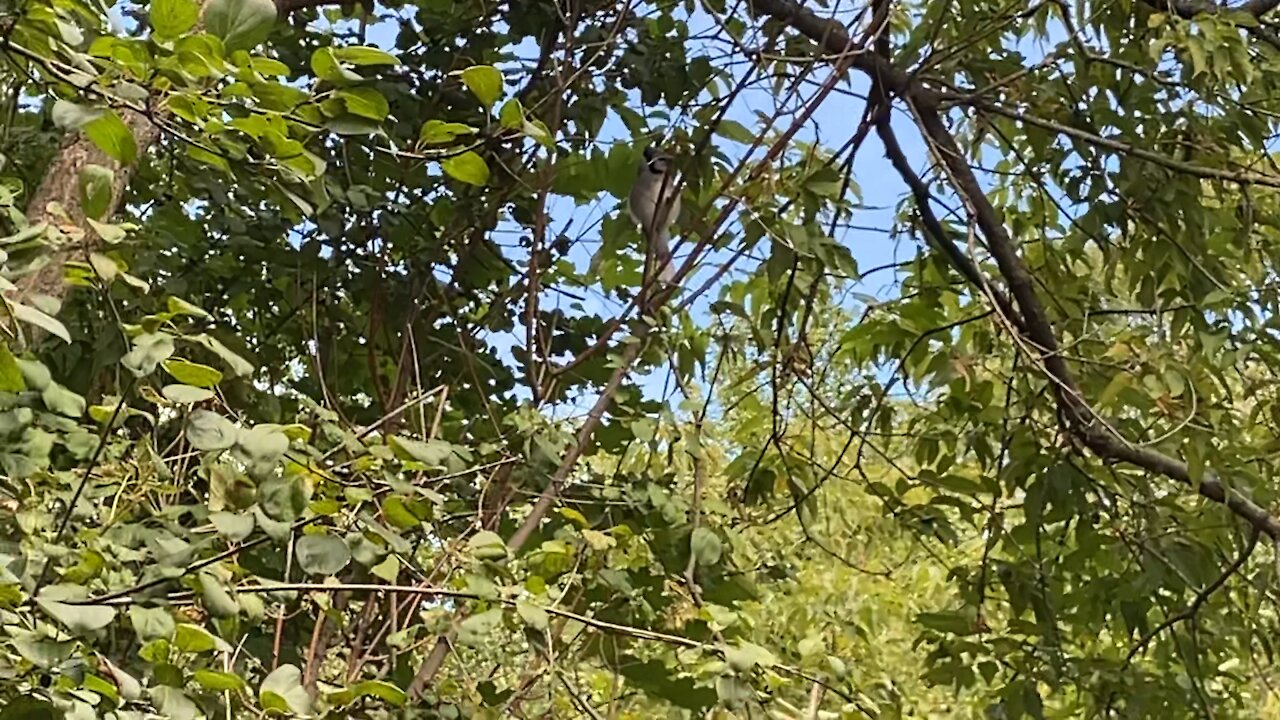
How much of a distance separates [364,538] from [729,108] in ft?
2.33

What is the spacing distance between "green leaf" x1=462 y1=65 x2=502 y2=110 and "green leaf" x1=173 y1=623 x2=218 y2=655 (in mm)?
304

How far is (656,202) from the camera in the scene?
117 centimetres

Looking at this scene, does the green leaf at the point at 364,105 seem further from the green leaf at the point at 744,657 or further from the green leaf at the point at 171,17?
the green leaf at the point at 744,657

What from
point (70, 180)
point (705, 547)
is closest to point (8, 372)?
point (70, 180)

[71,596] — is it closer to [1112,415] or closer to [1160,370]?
[1160,370]

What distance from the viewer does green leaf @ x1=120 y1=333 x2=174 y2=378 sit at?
56cm

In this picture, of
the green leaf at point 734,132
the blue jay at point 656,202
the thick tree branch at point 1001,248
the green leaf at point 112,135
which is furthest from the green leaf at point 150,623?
the thick tree branch at point 1001,248

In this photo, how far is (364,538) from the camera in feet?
A: 2.15

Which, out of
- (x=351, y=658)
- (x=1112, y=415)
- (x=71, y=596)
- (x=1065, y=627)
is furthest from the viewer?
(x=1065, y=627)

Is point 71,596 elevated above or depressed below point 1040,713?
below

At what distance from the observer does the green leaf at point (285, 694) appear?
0.58m

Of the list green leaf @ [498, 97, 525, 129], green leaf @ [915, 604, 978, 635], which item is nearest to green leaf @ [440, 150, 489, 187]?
green leaf @ [498, 97, 525, 129]

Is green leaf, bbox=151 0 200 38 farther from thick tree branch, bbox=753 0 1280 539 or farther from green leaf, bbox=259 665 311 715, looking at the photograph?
thick tree branch, bbox=753 0 1280 539

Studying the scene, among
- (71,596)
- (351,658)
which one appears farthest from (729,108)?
(71,596)
